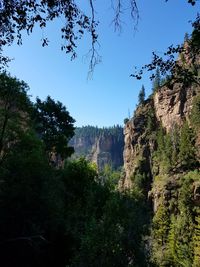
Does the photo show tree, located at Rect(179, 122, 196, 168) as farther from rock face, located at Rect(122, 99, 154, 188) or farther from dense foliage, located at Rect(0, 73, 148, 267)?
dense foliage, located at Rect(0, 73, 148, 267)

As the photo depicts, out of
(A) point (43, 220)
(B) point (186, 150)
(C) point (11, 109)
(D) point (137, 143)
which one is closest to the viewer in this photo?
(A) point (43, 220)

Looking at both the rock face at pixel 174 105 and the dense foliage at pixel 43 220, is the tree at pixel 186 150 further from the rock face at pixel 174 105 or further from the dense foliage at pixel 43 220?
the dense foliage at pixel 43 220

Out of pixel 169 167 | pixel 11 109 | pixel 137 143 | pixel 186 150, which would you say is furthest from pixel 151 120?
pixel 11 109

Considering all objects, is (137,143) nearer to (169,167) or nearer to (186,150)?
(169,167)

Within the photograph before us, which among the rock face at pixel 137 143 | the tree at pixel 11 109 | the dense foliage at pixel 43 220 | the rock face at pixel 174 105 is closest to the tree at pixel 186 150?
the rock face at pixel 174 105

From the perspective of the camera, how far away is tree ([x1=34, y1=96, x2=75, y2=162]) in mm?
39062

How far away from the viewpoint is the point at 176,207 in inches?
3273

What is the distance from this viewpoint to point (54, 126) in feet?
132

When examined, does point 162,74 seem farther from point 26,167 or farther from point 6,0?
point 26,167

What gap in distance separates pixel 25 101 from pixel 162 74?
1733 cm

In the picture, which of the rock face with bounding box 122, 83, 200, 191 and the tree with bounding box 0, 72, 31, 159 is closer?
the tree with bounding box 0, 72, 31, 159

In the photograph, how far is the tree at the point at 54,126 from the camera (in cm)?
3906

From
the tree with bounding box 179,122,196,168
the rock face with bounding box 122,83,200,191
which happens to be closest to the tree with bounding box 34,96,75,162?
the tree with bounding box 179,122,196,168

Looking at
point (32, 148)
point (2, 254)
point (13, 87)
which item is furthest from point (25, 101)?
point (2, 254)
